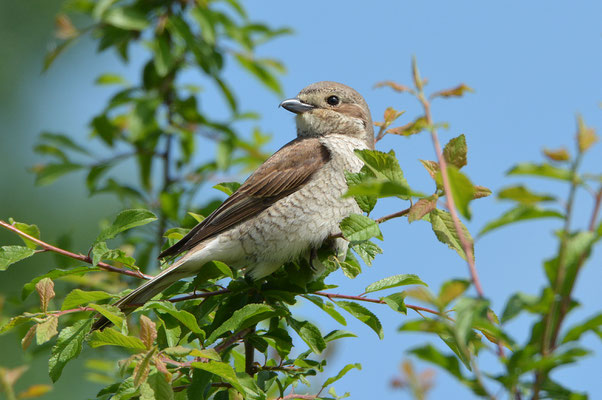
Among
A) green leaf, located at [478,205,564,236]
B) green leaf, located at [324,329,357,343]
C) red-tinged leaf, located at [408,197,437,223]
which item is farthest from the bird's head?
green leaf, located at [478,205,564,236]

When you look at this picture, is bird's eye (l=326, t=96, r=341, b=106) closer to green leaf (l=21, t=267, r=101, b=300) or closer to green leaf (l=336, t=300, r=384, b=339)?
green leaf (l=336, t=300, r=384, b=339)

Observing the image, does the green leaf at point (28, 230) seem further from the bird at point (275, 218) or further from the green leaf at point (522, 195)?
the green leaf at point (522, 195)

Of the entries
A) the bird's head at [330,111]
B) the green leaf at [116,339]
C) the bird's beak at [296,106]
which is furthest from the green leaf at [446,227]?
the bird's beak at [296,106]

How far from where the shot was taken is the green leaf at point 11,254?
250cm

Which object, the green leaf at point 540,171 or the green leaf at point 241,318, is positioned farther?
the green leaf at point 241,318

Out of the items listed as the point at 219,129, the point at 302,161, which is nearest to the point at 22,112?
the point at 219,129

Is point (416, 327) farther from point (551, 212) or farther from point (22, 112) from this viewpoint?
point (22, 112)

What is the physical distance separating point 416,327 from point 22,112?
12184 mm

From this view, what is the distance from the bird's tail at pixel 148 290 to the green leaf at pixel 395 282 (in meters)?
0.88

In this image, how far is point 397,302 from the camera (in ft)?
8.07

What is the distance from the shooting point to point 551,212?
124 centimetres

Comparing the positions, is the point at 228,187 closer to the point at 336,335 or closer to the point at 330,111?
the point at 336,335

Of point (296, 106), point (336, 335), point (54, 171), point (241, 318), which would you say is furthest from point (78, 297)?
point (54, 171)

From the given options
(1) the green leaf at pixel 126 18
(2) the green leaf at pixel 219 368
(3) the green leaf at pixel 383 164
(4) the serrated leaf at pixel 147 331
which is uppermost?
(1) the green leaf at pixel 126 18
